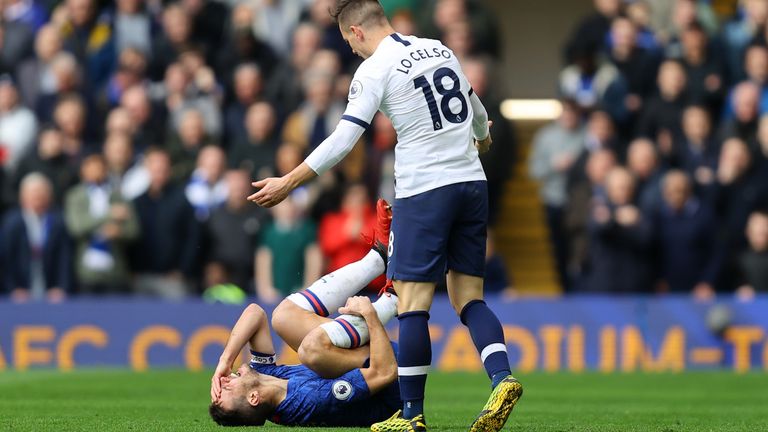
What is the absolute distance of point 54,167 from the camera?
17.8 m

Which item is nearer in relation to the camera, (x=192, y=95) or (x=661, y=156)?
(x=661, y=156)

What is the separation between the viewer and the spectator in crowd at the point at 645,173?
1672 centimetres

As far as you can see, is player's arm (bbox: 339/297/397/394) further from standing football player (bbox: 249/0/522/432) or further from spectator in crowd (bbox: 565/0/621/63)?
spectator in crowd (bbox: 565/0/621/63)

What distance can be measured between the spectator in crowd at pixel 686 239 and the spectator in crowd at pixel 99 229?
229 inches

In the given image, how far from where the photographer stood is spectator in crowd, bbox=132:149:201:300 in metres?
17.2

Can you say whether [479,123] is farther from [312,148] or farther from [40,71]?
[40,71]

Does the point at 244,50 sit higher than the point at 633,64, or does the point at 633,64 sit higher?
the point at 244,50

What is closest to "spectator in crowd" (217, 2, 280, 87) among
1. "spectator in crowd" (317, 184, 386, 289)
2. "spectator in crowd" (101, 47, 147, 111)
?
"spectator in crowd" (101, 47, 147, 111)

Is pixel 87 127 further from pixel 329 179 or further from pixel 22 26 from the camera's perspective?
pixel 329 179

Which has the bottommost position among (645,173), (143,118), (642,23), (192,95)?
(645,173)

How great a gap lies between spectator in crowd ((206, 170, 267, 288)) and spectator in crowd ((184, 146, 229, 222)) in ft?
0.59

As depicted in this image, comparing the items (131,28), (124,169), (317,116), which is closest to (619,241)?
(317,116)

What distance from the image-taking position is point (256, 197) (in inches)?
312

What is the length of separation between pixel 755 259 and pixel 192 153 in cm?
641
